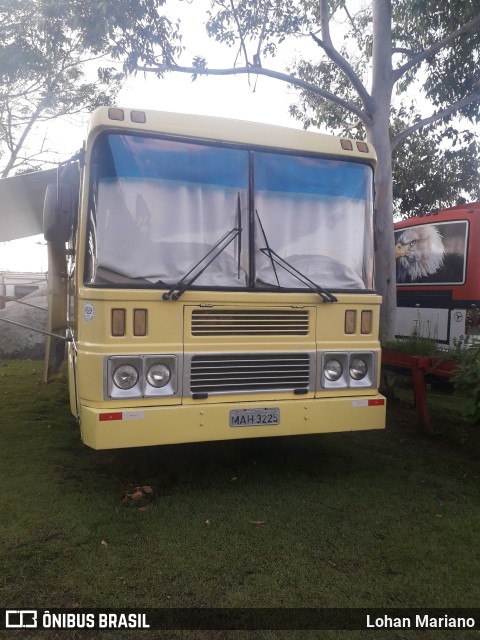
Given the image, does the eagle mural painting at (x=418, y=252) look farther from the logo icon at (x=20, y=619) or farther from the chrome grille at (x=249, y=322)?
the logo icon at (x=20, y=619)

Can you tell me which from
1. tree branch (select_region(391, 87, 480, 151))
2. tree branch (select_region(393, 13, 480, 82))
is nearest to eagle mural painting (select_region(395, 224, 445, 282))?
tree branch (select_region(391, 87, 480, 151))

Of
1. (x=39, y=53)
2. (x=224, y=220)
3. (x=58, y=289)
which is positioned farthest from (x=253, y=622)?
(x=39, y=53)

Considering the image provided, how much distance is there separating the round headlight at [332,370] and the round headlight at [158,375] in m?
1.29

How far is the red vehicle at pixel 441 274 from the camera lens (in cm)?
988

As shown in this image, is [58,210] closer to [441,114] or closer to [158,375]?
[158,375]

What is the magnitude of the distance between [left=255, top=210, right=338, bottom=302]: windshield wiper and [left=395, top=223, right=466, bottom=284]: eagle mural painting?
6.27 meters

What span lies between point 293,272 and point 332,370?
86 centimetres

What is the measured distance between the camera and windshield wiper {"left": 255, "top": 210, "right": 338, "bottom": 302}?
4559 mm

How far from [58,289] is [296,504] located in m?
3.65

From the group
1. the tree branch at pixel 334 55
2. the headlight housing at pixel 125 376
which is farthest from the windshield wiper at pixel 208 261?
the tree branch at pixel 334 55

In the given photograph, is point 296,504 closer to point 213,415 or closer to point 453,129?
point 213,415

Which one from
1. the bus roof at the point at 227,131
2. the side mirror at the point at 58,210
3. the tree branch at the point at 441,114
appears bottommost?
the side mirror at the point at 58,210

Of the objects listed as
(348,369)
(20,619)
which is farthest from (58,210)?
(20,619)

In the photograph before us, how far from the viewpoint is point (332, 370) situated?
4.74 metres
